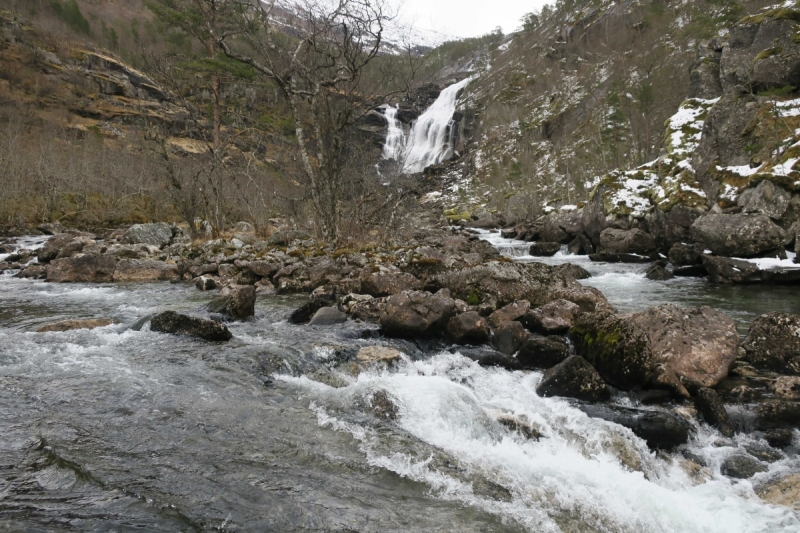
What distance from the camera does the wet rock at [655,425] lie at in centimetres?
378

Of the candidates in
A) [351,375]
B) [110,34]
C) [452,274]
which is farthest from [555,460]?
[110,34]

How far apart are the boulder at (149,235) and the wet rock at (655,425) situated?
58.2 feet

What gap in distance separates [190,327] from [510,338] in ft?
15.2

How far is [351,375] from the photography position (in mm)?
5180

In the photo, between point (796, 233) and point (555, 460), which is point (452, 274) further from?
point (796, 233)

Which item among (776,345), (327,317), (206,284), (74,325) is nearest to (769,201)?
(776,345)

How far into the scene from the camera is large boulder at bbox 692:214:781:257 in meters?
12.0

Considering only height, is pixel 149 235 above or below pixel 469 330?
below

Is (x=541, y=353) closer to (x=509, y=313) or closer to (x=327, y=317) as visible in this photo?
(x=509, y=313)

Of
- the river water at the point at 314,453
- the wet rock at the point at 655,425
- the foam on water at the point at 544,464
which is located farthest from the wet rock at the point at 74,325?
the wet rock at the point at 655,425

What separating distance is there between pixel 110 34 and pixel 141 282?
73984 millimetres

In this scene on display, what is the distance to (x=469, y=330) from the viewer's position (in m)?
6.25

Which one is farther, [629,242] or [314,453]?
[629,242]

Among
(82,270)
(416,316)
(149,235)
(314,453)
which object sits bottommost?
(82,270)
